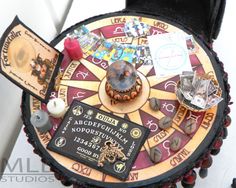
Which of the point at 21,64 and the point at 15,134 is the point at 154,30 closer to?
the point at 21,64

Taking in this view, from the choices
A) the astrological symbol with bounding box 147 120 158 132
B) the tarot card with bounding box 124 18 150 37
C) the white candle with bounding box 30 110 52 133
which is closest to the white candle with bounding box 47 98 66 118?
the white candle with bounding box 30 110 52 133

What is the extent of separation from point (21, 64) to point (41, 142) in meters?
0.36

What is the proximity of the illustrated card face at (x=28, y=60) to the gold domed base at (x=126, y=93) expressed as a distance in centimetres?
29

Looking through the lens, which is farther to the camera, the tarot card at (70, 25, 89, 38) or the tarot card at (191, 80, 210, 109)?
the tarot card at (70, 25, 89, 38)

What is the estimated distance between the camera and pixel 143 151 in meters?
1.65

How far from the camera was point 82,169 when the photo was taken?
1.64 metres

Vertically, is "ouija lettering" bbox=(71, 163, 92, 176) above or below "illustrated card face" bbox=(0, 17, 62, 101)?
below

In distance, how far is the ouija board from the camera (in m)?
1.61

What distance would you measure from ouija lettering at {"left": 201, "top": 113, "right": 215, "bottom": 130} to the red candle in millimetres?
669

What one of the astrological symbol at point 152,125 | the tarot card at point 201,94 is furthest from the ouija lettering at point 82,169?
the tarot card at point 201,94

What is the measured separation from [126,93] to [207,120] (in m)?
0.37

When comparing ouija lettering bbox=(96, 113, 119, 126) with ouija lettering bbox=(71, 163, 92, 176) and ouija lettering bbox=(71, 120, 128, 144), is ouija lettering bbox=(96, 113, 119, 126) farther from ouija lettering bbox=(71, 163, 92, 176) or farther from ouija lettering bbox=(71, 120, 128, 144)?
ouija lettering bbox=(71, 163, 92, 176)

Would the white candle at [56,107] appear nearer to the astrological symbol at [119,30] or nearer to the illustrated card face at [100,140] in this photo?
the illustrated card face at [100,140]

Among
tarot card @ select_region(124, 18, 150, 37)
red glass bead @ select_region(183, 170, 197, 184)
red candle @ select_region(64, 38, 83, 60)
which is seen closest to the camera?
red glass bead @ select_region(183, 170, 197, 184)
